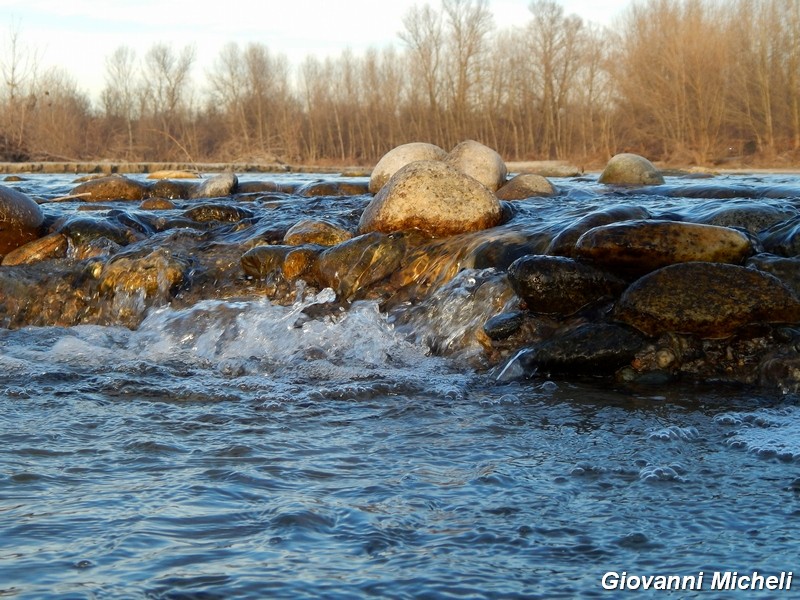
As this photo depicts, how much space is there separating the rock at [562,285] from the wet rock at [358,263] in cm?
166

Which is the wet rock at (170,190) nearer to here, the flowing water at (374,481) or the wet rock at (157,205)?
the wet rock at (157,205)

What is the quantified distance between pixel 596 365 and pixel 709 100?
36737 millimetres

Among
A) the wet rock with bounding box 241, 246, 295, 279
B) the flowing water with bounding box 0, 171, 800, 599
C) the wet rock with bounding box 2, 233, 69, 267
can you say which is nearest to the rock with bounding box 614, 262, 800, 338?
the flowing water with bounding box 0, 171, 800, 599

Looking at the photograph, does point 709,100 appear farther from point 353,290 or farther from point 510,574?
point 510,574

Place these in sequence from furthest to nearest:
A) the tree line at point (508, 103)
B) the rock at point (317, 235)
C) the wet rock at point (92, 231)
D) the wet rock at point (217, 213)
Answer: the tree line at point (508, 103), the wet rock at point (217, 213), the wet rock at point (92, 231), the rock at point (317, 235)

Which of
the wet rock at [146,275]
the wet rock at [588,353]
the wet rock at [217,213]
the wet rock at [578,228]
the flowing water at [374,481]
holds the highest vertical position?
the wet rock at [217,213]

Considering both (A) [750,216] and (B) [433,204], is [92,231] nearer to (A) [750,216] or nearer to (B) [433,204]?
(B) [433,204]

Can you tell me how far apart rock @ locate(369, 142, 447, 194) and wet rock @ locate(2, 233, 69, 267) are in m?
5.47

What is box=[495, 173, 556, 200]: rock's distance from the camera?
444 inches

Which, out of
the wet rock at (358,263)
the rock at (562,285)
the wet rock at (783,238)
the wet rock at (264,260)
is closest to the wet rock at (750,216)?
the wet rock at (783,238)

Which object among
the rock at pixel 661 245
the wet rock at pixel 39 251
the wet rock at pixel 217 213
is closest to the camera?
the rock at pixel 661 245

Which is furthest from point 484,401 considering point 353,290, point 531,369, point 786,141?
point 786,141

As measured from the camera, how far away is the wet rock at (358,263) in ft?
23.6

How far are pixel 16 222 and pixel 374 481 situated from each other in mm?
6671
